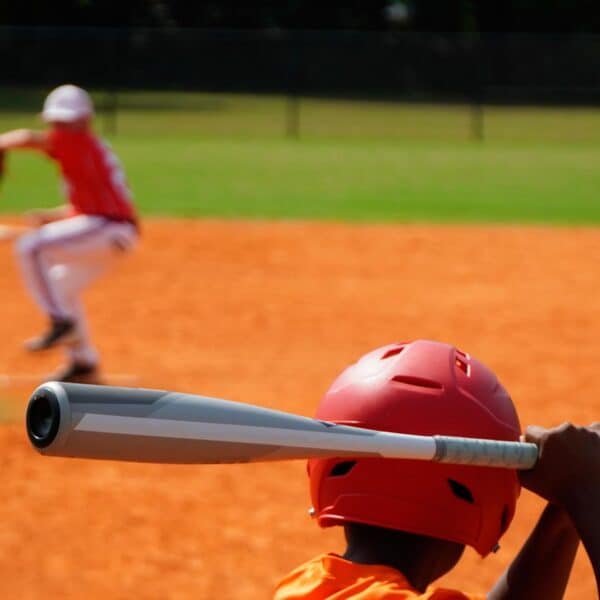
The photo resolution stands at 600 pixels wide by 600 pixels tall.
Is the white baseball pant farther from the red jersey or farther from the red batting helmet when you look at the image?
the red batting helmet

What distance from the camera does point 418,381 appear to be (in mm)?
2494

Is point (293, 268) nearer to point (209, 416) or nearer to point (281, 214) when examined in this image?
point (281, 214)

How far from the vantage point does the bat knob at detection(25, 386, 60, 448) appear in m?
2.01

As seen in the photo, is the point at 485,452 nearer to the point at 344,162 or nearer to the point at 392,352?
the point at 392,352

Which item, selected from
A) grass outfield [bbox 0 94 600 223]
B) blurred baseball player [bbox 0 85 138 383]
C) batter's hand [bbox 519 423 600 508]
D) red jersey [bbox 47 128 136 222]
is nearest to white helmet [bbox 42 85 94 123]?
blurred baseball player [bbox 0 85 138 383]

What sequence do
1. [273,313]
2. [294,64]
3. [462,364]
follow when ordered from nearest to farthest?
[462,364]
[273,313]
[294,64]

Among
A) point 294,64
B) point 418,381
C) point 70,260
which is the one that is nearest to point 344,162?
point 294,64

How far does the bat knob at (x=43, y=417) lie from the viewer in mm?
2010

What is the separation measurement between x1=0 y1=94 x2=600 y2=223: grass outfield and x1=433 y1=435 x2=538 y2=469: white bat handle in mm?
16800

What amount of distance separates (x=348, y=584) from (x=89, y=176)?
8408 mm

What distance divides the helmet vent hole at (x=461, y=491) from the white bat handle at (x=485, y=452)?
0.60 ft

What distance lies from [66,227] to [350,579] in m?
8.22

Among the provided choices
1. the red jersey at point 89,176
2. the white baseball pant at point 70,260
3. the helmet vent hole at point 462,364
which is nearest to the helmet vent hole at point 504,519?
the helmet vent hole at point 462,364

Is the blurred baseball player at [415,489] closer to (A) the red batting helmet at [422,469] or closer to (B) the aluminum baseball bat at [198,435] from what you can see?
(A) the red batting helmet at [422,469]
